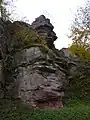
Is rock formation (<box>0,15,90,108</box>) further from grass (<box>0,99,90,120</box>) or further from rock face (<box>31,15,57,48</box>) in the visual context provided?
rock face (<box>31,15,57,48</box>)

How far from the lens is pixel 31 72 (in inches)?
752

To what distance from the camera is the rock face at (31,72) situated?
1848cm

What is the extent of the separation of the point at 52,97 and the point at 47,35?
8.18 metres

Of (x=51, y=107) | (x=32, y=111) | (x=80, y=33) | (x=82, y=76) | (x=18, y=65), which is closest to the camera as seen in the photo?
(x=32, y=111)

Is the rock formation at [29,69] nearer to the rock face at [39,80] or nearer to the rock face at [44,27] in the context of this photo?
the rock face at [39,80]

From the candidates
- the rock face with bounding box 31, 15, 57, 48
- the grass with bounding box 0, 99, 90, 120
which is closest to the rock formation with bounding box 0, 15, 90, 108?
the grass with bounding box 0, 99, 90, 120

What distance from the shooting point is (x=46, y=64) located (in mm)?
19844

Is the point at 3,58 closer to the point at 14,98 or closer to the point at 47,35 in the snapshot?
the point at 14,98

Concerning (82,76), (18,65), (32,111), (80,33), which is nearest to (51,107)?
(32,111)

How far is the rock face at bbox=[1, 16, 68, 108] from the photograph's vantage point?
18484mm

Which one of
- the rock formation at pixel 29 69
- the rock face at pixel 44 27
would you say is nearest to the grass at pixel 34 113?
the rock formation at pixel 29 69

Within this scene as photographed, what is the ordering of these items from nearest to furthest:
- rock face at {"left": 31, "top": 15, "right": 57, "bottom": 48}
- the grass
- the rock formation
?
the grass
the rock formation
rock face at {"left": 31, "top": 15, "right": 57, "bottom": 48}

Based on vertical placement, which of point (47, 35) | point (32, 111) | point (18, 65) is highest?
point (47, 35)

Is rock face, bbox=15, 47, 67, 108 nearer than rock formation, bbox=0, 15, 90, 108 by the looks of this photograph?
Yes
